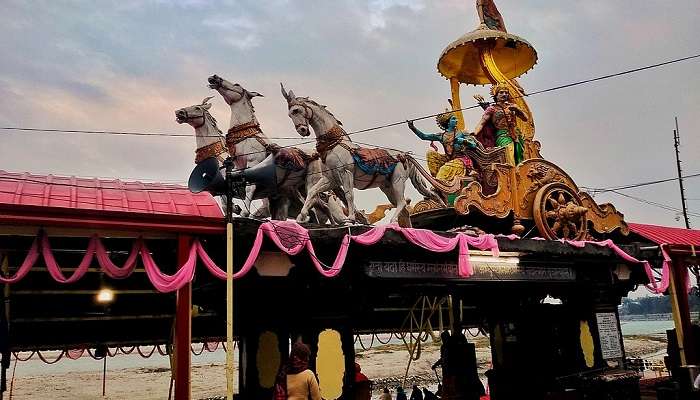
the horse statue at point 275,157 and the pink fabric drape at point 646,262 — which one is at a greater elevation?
the horse statue at point 275,157

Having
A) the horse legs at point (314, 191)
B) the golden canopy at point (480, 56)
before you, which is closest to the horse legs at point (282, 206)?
the horse legs at point (314, 191)

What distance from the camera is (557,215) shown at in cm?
1095

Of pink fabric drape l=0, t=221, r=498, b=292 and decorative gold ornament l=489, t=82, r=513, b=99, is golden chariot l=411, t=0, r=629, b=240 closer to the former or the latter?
decorative gold ornament l=489, t=82, r=513, b=99

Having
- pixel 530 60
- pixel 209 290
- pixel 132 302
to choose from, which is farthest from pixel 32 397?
pixel 530 60

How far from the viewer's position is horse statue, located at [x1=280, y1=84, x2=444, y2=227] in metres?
9.33

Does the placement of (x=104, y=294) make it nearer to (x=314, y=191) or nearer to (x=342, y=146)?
(x=314, y=191)

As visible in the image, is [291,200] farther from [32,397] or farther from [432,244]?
[32,397]

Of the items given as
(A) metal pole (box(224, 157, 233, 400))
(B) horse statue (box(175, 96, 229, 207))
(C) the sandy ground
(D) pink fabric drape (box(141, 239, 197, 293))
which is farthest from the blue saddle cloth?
(C) the sandy ground

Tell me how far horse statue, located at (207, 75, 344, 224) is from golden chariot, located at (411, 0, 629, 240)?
7.82 feet

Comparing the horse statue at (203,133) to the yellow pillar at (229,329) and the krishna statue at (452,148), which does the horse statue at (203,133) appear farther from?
the krishna statue at (452,148)

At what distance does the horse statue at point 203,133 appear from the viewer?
9156 mm

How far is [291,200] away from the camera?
9.76 m

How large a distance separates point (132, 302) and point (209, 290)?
3.10 metres

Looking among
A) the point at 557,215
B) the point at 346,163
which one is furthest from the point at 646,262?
the point at 346,163
